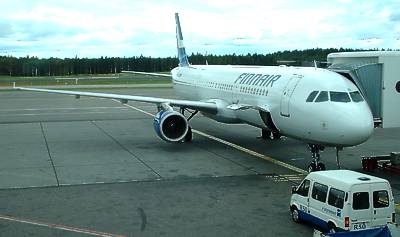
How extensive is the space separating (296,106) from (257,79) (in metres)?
4.49

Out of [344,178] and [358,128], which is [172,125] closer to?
[358,128]

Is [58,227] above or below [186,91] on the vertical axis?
below

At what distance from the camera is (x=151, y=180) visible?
17.6m

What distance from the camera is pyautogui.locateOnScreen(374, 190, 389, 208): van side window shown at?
11664 millimetres

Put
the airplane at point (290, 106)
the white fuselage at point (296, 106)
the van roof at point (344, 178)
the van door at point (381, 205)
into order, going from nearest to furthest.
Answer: the van door at point (381, 205) → the van roof at point (344, 178) → the white fuselage at point (296, 106) → the airplane at point (290, 106)

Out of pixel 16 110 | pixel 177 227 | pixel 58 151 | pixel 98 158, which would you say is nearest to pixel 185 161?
pixel 98 158

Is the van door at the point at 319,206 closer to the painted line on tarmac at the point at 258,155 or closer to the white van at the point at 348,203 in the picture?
the white van at the point at 348,203

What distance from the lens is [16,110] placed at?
45.3m

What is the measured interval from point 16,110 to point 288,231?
37.8 m

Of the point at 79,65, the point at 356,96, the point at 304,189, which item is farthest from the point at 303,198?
the point at 79,65

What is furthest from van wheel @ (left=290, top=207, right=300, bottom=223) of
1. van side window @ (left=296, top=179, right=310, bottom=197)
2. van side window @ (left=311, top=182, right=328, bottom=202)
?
van side window @ (left=311, top=182, right=328, bottom=202)

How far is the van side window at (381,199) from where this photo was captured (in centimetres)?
1166

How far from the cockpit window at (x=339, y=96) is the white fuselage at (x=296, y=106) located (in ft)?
0.42

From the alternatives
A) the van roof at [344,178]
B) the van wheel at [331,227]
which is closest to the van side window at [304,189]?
the van roof at [344,178]
